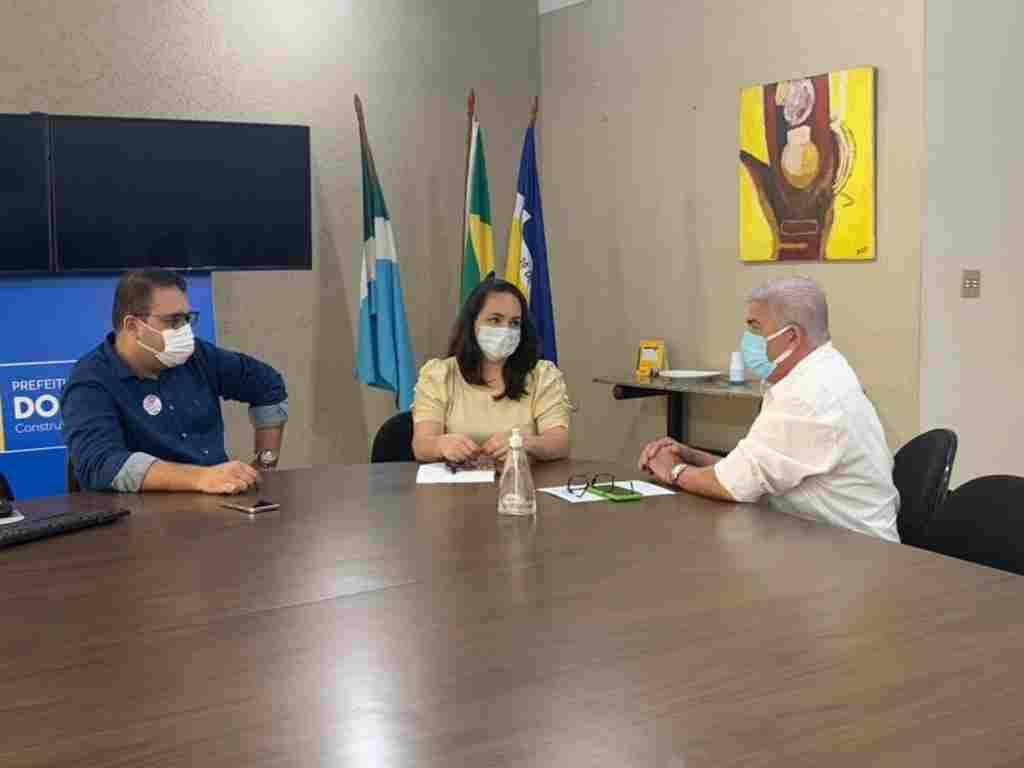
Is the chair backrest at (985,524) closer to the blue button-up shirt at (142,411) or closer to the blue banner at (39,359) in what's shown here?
the blue button-up shirt at (142,411)

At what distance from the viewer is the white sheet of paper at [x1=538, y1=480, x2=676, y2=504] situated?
2.79m

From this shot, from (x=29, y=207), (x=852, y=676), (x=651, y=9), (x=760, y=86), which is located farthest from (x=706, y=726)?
(x=651, y=9)

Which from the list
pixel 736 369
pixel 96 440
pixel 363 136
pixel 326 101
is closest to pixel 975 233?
pixel 736 369

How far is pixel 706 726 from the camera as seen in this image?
4.58 ft

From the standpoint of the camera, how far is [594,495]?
9.31 ft

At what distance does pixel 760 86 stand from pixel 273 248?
215 centimetres

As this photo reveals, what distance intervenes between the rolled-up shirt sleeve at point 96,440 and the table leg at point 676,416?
289 centimetres

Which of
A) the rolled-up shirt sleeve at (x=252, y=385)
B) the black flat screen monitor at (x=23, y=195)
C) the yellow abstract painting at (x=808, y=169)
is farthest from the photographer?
the yellow abstract painting at (x=808, y=169)

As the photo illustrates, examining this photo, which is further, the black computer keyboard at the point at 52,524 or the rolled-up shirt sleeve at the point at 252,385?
the rolled-up shirt sleeve at the point at 252,385

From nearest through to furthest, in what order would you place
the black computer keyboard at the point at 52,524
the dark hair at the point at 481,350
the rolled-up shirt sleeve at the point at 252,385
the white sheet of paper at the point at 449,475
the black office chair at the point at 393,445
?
the black computer keyboard at the point at 52,524
the white sheet of paper at the point at 449,475
the rolled-up shirt sleeve at the point at 252,385
the dark hair at the point at 481,350
the black office chair at the point at 393,445

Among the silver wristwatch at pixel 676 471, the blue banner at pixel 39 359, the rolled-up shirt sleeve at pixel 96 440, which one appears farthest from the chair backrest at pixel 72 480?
the silver wristwatch at pixel 676 471

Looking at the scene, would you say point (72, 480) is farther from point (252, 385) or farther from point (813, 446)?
point (813, 446)

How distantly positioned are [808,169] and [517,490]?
2646mm

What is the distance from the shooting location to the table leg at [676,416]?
17.6ft
